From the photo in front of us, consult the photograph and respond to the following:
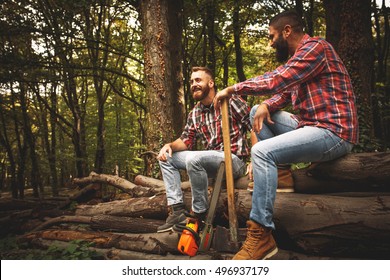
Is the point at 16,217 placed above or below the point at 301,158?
below

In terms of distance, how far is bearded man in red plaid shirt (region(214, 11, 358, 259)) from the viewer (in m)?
2.28

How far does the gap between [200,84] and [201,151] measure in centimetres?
87

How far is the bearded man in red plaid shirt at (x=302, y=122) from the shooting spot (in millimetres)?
2279

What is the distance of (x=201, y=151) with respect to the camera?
10.1 ft

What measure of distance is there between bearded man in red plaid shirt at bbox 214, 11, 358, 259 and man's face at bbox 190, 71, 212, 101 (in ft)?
3.23

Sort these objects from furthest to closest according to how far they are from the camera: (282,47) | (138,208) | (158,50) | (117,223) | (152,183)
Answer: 1. (158,50)
2. (152,183)
3. (138,208)
4. (117,223)
5. (282,47)

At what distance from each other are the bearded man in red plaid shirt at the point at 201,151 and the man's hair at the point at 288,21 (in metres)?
0.98

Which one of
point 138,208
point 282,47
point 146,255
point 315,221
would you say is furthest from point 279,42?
point 138,208

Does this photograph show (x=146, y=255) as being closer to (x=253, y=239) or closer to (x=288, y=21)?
(x=253, y=239)

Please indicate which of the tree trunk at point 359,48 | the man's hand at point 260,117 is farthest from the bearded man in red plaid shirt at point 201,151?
the tree trunk at point 359,48
